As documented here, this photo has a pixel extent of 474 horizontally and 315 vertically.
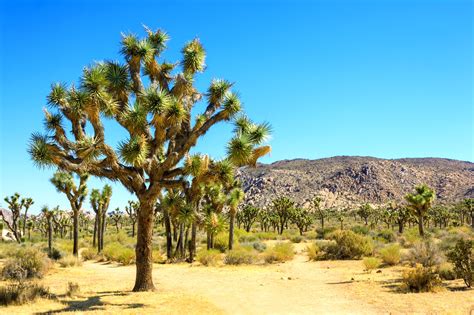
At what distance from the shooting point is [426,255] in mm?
18016

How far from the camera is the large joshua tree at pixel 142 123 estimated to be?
11.8 m

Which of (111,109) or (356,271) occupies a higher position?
(111,109)

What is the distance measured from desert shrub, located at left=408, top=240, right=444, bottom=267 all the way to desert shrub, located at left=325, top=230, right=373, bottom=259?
13.1 feet

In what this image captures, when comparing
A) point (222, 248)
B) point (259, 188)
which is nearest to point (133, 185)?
point (222, 248)

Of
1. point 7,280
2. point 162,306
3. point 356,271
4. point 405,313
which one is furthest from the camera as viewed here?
point 356,271

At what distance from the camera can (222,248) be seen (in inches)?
1235

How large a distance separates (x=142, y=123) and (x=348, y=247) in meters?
15.5

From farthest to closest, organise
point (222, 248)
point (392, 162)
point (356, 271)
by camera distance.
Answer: point (392, 162) → point (222, 248) → point (356, 271)

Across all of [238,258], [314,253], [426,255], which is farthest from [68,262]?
[426,255]

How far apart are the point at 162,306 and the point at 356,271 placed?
405 inches

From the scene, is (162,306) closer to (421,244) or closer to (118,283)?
(118,283)

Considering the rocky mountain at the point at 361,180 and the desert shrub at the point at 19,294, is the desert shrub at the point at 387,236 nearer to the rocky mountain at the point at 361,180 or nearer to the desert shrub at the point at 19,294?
the desert shrub at the point at 19,294

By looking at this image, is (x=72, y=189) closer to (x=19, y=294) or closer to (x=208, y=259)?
(x=208, y=259)

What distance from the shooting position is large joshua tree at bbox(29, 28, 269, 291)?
11.8 m
